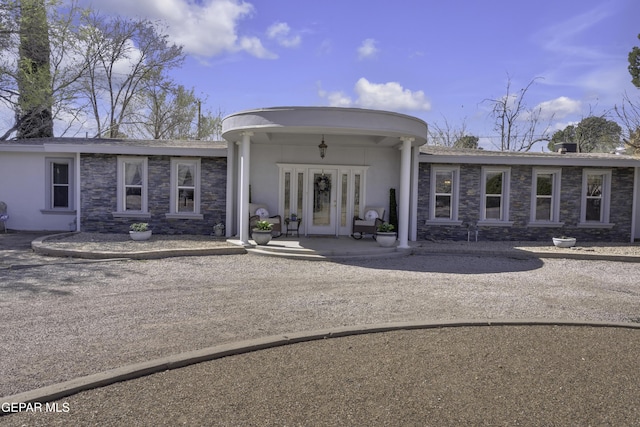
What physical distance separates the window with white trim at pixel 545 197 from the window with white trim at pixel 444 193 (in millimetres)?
2390

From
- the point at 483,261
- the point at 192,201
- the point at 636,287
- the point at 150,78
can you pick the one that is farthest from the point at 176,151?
the point at 150,78

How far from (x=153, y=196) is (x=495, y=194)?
10.2 meters

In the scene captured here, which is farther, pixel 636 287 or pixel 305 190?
pixel 305 190

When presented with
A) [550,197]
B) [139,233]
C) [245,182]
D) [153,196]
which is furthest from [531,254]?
[153,196]

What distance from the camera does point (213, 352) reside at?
4.24m

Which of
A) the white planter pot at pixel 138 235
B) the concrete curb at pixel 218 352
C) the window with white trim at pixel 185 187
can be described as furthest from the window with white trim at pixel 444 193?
the concrete curb at pixel 218 352

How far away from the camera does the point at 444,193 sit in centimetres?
1389

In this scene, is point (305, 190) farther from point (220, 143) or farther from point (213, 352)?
point (213, 352)

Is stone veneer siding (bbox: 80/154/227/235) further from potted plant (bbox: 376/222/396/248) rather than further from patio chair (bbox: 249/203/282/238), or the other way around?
potted plant (bbox: 376/222/396/248)

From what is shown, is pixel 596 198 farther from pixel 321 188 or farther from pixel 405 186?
pixel 321 188

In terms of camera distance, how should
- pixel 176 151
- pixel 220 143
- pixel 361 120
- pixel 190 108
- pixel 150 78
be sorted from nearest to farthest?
1. pixel 361 120
2. pixel 176 151
3. pixel 220 143
4. pixel 150 78
5. pixel 190 108

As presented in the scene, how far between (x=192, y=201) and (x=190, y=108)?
740 inches

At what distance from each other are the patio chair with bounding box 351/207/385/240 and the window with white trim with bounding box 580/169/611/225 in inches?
247

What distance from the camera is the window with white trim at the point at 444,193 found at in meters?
13.8
